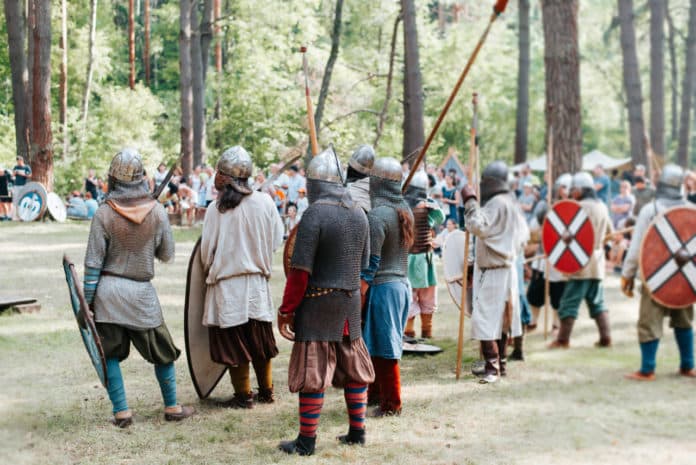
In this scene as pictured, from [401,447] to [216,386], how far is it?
186 cm

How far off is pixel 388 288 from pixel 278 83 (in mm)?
25983

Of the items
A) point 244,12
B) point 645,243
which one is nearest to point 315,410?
point 645,243

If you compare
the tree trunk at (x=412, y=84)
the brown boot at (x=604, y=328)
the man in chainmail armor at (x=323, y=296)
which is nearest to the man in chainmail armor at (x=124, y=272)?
the man in chainmail armor at (x=323, y=296)

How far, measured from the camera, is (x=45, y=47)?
61.6ft

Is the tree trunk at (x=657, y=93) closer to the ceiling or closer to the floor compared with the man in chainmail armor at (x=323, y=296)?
closer to the ceiling

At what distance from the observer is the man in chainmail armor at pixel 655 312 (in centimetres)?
687

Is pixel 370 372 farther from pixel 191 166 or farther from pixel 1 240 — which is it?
pixel 191 166

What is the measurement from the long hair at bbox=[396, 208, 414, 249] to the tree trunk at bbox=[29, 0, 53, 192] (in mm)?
14946

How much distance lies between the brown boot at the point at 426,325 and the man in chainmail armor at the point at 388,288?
263 centimetres

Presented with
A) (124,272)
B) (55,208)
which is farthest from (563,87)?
(55,208)

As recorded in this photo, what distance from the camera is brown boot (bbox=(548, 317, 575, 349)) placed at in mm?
8234

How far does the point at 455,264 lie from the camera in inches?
309

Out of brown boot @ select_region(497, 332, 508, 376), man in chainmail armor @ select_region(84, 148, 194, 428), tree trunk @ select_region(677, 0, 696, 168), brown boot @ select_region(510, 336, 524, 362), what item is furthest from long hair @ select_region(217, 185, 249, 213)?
tree trunk @ select_region(677, 0, 696, 168)

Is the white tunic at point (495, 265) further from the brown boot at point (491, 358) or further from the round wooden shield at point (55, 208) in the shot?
the round wooden shield at point (55, 208)
